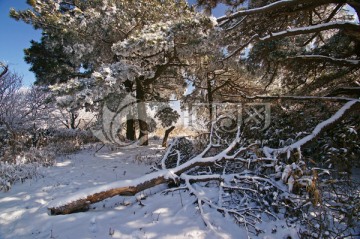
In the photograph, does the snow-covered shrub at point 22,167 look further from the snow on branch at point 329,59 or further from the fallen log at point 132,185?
the snow on branch at point 329,59

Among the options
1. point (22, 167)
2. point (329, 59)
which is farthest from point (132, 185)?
point (329, 59)

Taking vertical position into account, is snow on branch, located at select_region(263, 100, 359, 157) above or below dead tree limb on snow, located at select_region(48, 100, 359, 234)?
above

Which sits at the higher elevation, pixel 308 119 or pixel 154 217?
pixel 308 119

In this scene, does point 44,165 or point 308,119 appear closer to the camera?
point 308,119

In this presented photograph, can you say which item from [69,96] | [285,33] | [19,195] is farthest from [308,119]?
[19,195]

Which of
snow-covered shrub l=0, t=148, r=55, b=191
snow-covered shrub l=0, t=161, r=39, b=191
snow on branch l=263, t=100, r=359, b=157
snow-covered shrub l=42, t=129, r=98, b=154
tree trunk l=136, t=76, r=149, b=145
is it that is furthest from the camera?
tree trunk l=136, t=76, r=149, b=145

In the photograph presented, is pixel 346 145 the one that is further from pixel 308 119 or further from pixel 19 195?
pixel 19 195

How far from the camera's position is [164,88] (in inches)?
498

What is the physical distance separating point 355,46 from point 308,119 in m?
3.24

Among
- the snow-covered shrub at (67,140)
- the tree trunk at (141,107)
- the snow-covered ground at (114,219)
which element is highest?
the tree trunk at (141,107)

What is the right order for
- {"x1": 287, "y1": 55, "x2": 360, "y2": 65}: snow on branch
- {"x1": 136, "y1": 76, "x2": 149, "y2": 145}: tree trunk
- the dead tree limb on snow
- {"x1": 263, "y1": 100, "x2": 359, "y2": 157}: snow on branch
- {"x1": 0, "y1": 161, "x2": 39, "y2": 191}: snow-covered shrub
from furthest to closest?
{"x1": 136, "y1": 76, "x2": 149, "y2": 145}: tree trunk, {"x1": 287, "y1": 55, "x2": 360, "y2": 65}: snow on branch, {"x1": 0, "y1": 161, "x2": 39, "y2": 191}: snow-covered shrub, {"x1": 263, "y1": 100, "x2": 359, "y2": 157}: snow on branch, the dead tree limb on snow

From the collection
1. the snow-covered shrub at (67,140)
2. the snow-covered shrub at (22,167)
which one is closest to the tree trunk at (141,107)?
the snow-covered shrub at (67,140)

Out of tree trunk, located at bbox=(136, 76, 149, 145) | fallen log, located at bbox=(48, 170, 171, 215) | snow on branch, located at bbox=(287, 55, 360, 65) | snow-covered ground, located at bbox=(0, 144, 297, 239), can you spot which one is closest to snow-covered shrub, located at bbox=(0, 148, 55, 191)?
snow-covered ground, located at bbox=(0, 144, 297, 239)

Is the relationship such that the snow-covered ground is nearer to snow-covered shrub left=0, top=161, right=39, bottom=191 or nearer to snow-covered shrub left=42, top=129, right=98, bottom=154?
snow-covered shrub left=0, top=161, right=39, bottom=191
